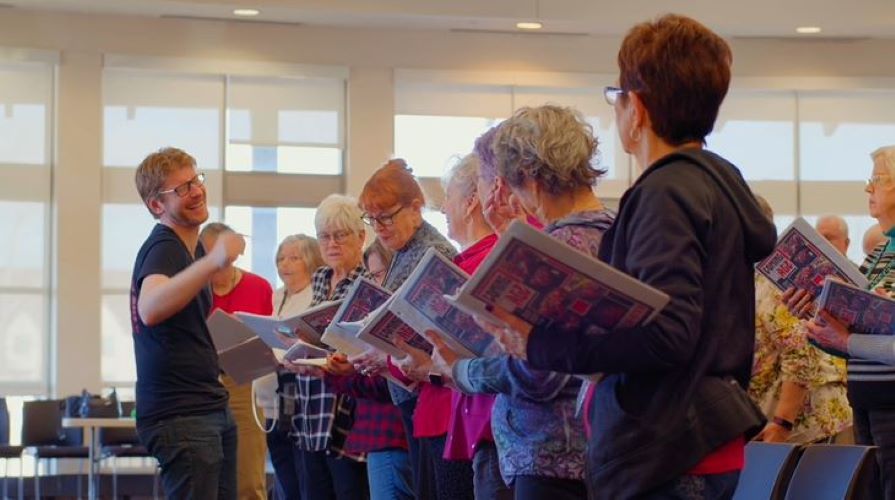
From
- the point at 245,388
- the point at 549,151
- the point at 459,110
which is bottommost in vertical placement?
the point at 245,388

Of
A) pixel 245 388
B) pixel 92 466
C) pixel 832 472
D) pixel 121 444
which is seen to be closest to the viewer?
pixel 832 472

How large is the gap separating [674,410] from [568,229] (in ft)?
2.01

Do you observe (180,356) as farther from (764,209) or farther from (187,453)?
(764,209)

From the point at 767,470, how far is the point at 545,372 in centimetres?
129

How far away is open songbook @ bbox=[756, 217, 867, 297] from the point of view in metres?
3.61

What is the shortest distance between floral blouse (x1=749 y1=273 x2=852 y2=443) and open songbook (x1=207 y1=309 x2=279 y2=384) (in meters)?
1.76

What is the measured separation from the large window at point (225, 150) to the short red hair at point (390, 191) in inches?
277

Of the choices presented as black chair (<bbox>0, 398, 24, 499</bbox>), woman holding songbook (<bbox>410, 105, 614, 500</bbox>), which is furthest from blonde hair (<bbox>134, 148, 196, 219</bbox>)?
black chair (<bbox>0, 398, 24, 499</bbox>)

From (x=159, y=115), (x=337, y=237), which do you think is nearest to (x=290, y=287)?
(x=337, y=237)

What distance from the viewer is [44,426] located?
392 inches

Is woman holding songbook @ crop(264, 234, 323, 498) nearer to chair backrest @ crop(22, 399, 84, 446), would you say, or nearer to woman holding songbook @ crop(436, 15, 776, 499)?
woman holding songbook @ crop(436, 15, 776, 499)

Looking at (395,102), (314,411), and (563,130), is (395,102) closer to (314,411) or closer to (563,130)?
(314,411)

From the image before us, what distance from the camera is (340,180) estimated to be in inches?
461

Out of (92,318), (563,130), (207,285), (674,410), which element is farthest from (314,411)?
(92,318)
